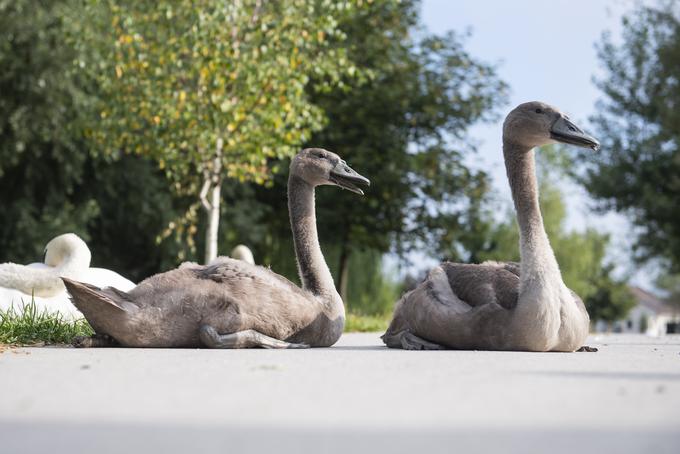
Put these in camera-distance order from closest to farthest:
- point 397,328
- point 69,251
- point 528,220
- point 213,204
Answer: point 528,220 < point 397,328 < point 69,251 < point 213,204

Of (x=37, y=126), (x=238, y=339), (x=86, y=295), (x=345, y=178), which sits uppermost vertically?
(x=37, y=126)

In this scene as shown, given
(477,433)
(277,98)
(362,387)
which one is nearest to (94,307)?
(362,387)

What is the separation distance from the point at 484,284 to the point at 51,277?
5164 millimetres

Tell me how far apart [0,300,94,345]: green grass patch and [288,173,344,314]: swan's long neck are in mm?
2288

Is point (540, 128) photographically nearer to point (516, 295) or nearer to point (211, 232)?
point (516, 295)

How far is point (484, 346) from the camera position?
27.5 ft

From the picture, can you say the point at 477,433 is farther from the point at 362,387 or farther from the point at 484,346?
the point at 484,346

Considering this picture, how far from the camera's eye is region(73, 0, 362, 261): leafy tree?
59.0 ft

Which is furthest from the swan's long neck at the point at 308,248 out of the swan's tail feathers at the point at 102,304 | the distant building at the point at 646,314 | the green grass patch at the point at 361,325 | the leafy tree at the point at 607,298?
the distant building at the point at 646,314

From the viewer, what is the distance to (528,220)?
8695 mm

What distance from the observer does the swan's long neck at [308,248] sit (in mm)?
9234

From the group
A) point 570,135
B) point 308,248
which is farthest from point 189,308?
point 570,135

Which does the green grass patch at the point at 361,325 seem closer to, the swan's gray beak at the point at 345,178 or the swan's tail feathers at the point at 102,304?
the swan's gray beak at the point at 345,178

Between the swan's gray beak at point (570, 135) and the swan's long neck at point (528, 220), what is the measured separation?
37cm
